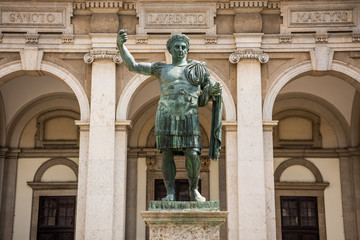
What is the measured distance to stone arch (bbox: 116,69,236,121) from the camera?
42.3 ft

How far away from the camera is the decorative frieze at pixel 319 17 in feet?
43.5

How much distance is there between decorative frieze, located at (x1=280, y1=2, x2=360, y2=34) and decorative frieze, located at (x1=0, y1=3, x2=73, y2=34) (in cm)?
548

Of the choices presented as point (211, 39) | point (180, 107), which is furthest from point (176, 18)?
point (180, 107)

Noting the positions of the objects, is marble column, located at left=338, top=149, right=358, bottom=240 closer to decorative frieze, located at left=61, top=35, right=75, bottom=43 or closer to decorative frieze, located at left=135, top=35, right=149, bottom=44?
decorative frieze, located at left=135, top=35, right=149, bottom=44

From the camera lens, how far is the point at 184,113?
6.13m

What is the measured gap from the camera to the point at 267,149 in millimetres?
12695

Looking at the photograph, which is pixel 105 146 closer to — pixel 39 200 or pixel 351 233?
pixel 39 200

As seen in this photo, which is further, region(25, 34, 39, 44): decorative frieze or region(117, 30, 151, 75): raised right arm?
region(25, 34, 39, 44): decorative frieze

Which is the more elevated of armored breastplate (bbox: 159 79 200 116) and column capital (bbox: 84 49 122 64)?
column capital (bbox: 84 49 122 64)

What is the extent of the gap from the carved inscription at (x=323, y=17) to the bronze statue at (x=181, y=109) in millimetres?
7717

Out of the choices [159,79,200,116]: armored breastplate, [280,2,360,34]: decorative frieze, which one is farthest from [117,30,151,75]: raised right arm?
[280,2,360,34]: decorative frieze

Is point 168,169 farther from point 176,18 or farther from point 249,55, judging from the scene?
point 176,18

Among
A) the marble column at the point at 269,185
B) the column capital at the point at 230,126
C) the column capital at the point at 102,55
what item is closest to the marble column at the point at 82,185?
the column capital at the point at 102,55

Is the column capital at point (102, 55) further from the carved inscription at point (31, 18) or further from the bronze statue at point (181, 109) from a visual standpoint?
the bronze statue at point (181, 109)
